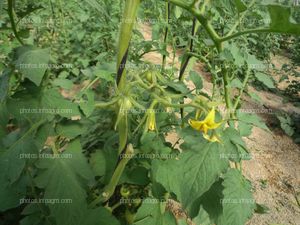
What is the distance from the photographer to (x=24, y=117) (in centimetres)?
100

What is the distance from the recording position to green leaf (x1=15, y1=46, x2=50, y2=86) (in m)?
0.84

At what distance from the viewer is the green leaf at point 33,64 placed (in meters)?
0.84

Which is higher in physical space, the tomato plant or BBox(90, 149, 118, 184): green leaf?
the tomato plant

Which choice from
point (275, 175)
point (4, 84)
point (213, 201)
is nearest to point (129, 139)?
point (213, 201)

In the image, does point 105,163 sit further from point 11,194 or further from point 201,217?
point 201,217

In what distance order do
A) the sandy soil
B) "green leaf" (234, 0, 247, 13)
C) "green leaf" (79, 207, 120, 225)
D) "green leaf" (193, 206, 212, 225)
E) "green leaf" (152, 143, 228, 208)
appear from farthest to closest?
the sandy soil → "green leaf" (193, 206, 212, 225) → "green leaf" (79, 207, 120, 225) → "green leaf" (152, 143, 228, 208) → "green leaf" (234, 0, 247, 13)

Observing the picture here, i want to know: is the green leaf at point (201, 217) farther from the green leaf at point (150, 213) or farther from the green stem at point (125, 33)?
the green stem at point (125, 33)

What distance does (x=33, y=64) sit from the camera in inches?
33.7

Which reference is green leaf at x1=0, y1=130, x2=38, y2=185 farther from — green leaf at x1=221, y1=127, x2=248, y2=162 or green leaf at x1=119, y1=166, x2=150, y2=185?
green leaf at x1=221, y1=127, x2=248, y2=162

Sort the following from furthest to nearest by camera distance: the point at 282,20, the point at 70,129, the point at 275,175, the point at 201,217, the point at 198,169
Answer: the point at 275,175 < the point at 201,217 < the point at 70,129 < the point at 198,169 < the point at 282,20

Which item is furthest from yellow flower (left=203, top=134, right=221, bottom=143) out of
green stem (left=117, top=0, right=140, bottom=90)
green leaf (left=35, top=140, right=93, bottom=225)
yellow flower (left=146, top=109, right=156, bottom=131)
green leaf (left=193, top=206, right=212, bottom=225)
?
green leaf (left=193, top=206, right=212, bottom=225)

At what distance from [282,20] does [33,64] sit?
2.02 feet

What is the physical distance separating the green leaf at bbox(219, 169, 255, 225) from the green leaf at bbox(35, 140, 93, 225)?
406 mm

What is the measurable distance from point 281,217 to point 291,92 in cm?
249
